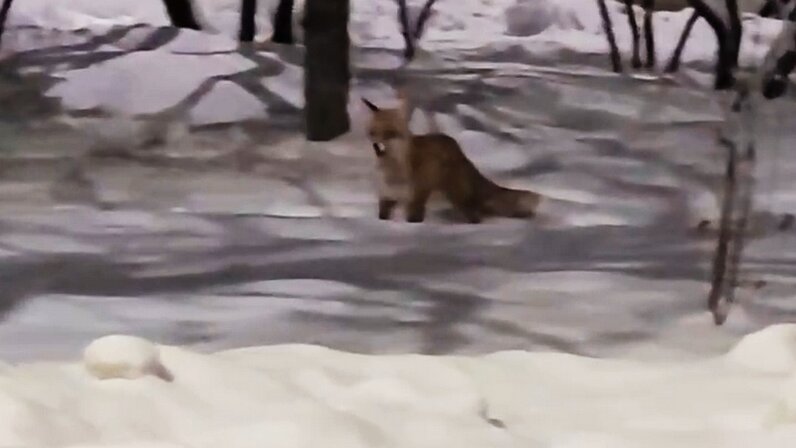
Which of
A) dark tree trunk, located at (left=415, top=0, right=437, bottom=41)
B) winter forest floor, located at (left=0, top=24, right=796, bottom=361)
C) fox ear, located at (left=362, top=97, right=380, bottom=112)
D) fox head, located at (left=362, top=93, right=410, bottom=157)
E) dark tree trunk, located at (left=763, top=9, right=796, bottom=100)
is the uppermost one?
dark tree trunk, located at (left=415, top=0, right=437, bottom=41)

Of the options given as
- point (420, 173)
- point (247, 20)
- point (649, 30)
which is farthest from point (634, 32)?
point (247, 20)

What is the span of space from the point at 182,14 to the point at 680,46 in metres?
0.42

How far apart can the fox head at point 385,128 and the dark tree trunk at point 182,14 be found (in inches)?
6.1

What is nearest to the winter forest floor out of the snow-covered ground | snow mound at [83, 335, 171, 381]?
the snow-covered ground

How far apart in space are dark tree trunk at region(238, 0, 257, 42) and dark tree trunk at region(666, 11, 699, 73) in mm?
358

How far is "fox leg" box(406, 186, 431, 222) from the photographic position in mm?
972

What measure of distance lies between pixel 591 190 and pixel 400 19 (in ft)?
0.72

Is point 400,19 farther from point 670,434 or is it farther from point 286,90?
point 670,434

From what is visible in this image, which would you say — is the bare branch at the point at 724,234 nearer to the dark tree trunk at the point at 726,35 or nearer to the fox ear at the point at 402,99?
the dark tree trunk at the point at 726,35

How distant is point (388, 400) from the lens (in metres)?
0.76

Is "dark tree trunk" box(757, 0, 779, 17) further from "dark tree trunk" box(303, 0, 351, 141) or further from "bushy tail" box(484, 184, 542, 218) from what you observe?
"dark tree trunk" box(303, 0, 351, 141)

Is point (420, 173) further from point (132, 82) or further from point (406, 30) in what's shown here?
point (132, 82)

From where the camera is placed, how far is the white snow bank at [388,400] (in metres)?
0.66

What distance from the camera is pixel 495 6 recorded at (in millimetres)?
990
